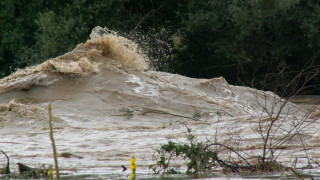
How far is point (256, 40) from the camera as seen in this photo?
96.0 ft

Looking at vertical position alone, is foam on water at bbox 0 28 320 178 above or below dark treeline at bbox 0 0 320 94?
below

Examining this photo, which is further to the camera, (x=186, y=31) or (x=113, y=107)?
(x=186, y=31)

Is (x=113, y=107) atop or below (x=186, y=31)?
below

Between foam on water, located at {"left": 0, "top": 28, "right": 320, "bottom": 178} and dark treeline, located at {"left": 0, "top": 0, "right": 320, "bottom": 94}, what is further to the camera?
dark treeline, located at {"left": 0, "top": 0, "right": 320, "bottom": 94}

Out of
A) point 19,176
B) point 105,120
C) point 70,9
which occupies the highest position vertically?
point 70,9

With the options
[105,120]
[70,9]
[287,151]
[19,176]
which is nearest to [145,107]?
[105,120]

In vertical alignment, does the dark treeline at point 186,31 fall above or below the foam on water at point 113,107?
above

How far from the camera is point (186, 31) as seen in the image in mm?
31438

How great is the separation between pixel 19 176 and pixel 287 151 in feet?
14.2

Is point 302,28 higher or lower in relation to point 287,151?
higher

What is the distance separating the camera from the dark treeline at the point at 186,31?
2838cm

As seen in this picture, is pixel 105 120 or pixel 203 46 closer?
pixel 105 120

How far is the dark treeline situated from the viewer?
1117 inches

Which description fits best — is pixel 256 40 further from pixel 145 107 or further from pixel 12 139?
pixel 12 139
